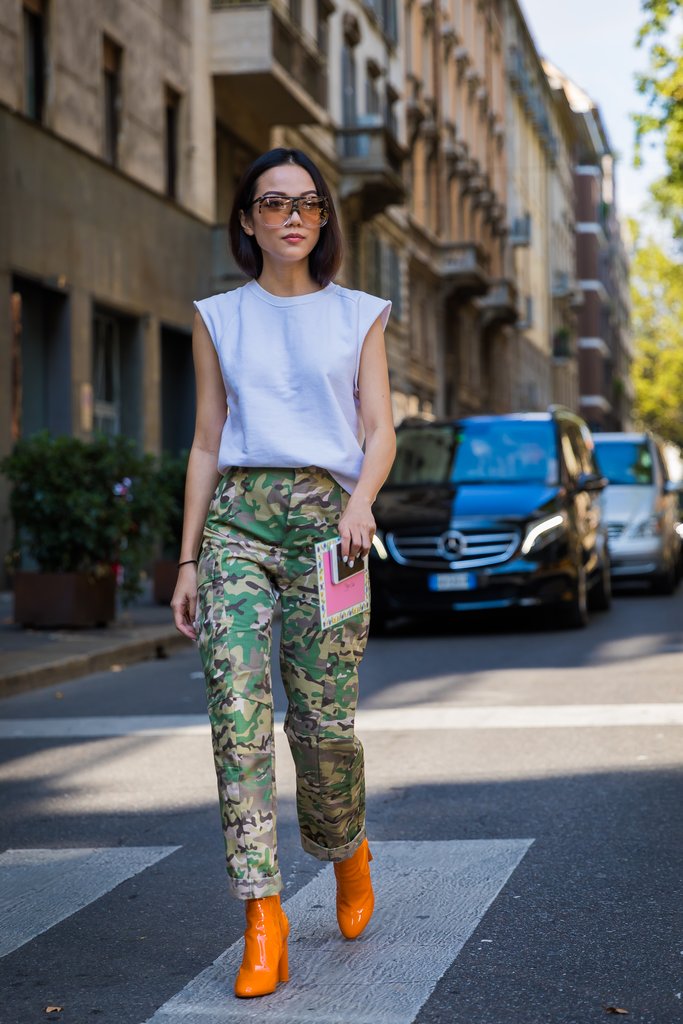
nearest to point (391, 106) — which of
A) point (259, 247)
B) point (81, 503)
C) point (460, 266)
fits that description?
point (460, 266)

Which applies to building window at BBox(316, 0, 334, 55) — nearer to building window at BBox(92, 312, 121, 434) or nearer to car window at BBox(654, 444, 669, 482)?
building window at BBox(92, 312, 121, 434)

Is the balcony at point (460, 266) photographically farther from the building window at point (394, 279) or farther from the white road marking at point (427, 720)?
the white road marking at point (427, 720)

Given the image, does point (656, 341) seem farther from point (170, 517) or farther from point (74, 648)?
point (74, 648)

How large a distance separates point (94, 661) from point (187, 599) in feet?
25.9

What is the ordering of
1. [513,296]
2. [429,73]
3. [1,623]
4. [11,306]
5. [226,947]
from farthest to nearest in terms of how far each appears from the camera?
[513,296], [429,73], [11,306], [1,623], [226,947]

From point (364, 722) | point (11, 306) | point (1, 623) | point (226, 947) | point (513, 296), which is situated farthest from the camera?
point (513, 296)

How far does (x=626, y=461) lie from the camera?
2070cm

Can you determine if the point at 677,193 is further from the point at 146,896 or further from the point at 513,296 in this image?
the point at 146,896

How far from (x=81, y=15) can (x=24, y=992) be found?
1835 centimetres

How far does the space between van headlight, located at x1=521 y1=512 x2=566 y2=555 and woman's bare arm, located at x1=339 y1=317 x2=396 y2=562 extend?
966 centimetres

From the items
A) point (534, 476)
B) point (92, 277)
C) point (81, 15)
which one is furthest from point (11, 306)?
point (534, 476)

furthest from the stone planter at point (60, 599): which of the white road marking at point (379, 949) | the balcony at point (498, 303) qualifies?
the balcony at point (498, 303)

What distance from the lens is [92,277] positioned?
2092cm

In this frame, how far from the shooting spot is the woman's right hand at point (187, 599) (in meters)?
4.11
